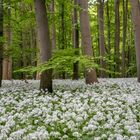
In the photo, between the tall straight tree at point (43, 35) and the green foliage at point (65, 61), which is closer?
the green foliage at point (65, 61)

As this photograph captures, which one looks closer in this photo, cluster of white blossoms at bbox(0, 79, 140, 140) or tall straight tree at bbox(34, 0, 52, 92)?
cluster of white blossoms at bbox(0, 79, 140, 140)

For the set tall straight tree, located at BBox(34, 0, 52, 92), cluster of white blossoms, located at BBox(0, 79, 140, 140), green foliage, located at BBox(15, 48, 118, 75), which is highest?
tall straight tree, located at BBox(34, 0, 52, 92)

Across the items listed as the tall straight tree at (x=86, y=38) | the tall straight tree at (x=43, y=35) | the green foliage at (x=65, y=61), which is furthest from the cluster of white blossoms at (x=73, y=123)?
the tall straight tree at (x=86, y=38)

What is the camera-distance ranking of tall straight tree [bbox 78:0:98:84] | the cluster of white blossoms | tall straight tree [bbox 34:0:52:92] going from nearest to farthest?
1. the cluster of white blossoms
2. tall straight tree [bbox 34:0:52:92]
3. tall straight tree [bbox 78:0:98:84]

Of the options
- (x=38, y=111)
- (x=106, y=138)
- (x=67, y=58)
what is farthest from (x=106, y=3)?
(x=106, y=138)

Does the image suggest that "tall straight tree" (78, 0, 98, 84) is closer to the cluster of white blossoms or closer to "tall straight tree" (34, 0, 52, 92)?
"tall straight tree" (34, 0, 52, 92)

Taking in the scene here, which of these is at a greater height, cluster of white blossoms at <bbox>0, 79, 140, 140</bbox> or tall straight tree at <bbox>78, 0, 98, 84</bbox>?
tall straight tree at <bbox>78, 0, 98, 84</bbox>

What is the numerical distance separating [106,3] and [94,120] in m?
27.9

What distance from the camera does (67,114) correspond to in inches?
298

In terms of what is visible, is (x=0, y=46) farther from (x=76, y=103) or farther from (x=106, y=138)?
(x=106, y=138)

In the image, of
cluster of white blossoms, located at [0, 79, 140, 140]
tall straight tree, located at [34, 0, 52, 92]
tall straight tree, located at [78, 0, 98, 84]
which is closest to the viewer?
cluster of white blossoms, located at [0, 79, 140, 140]

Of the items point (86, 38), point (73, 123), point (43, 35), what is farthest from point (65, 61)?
point (86, 38)

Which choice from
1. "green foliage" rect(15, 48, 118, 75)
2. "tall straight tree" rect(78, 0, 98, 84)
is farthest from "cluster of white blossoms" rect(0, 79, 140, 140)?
Result: "tall straight tree" rect(78, 0, 98, 84)

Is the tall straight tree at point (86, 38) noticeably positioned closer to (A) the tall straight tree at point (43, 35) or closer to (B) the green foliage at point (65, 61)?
(A) the tall straight tree at point (43, 35)
